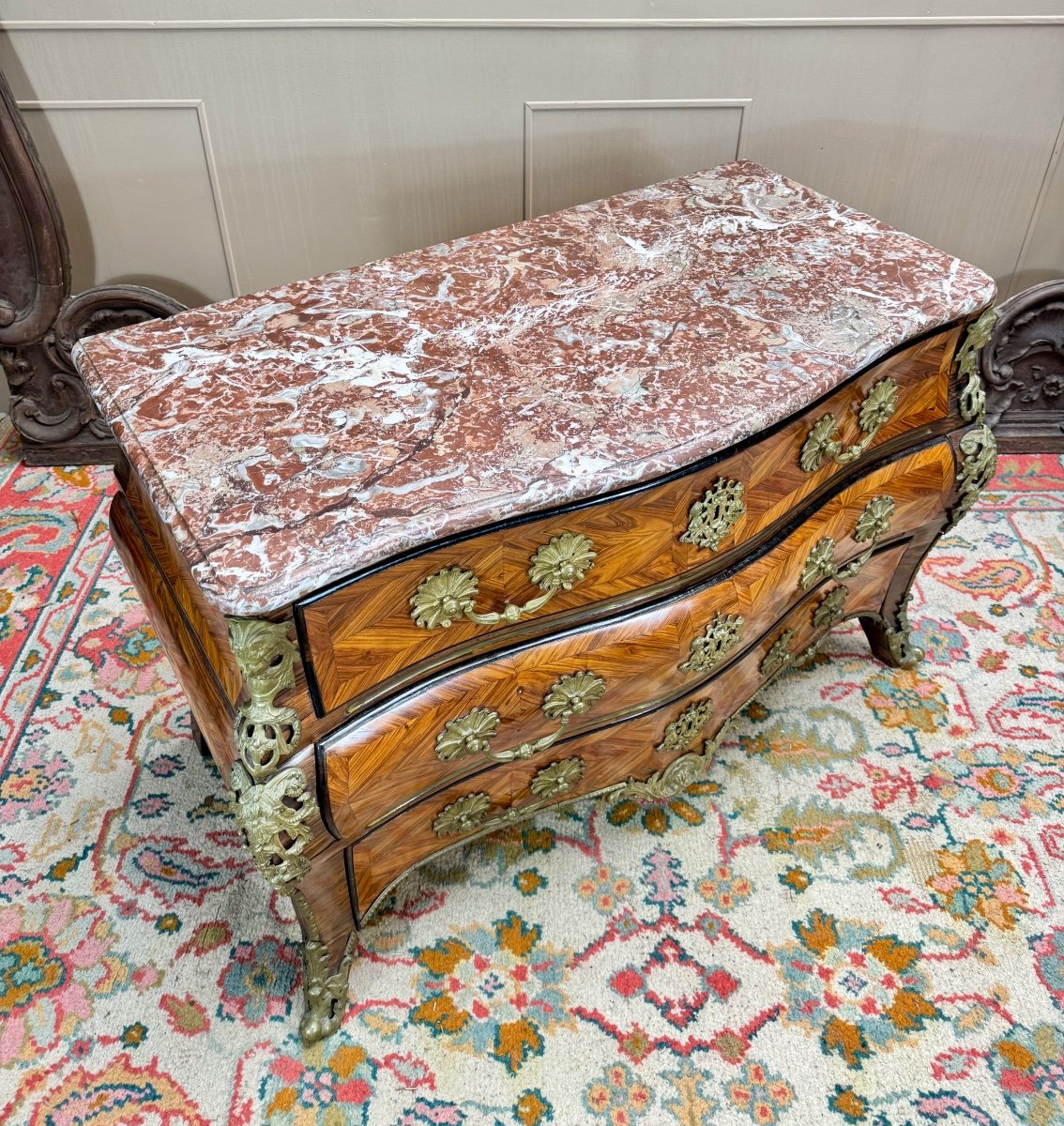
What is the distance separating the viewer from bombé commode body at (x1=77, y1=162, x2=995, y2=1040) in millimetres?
929

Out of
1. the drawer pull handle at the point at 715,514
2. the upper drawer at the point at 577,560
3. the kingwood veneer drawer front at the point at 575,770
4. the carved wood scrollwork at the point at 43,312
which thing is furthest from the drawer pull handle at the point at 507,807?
the carved wood scrollwork at the point at 43,312

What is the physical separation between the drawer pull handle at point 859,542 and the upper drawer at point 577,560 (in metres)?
0.11

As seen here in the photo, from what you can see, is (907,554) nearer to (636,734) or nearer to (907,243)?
(907,243)

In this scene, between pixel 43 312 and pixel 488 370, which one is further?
pixel 43 312

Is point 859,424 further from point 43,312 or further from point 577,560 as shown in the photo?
point 43,312

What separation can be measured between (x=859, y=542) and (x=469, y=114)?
1.10m

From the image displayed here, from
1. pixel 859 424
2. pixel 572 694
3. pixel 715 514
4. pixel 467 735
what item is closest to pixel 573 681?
pixel 572 694

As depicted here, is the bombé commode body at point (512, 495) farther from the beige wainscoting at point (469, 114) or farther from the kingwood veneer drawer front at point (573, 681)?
the beige wainscoting at point (469, 114)

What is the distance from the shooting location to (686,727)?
1296mm

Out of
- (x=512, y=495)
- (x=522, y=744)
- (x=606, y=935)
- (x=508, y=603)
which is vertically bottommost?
(x=606, y=935)

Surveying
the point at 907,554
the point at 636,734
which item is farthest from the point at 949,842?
the point at 636,734

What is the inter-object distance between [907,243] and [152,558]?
3.62 ft

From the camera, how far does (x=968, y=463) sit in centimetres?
140

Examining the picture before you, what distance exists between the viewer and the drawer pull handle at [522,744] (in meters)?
1.07
